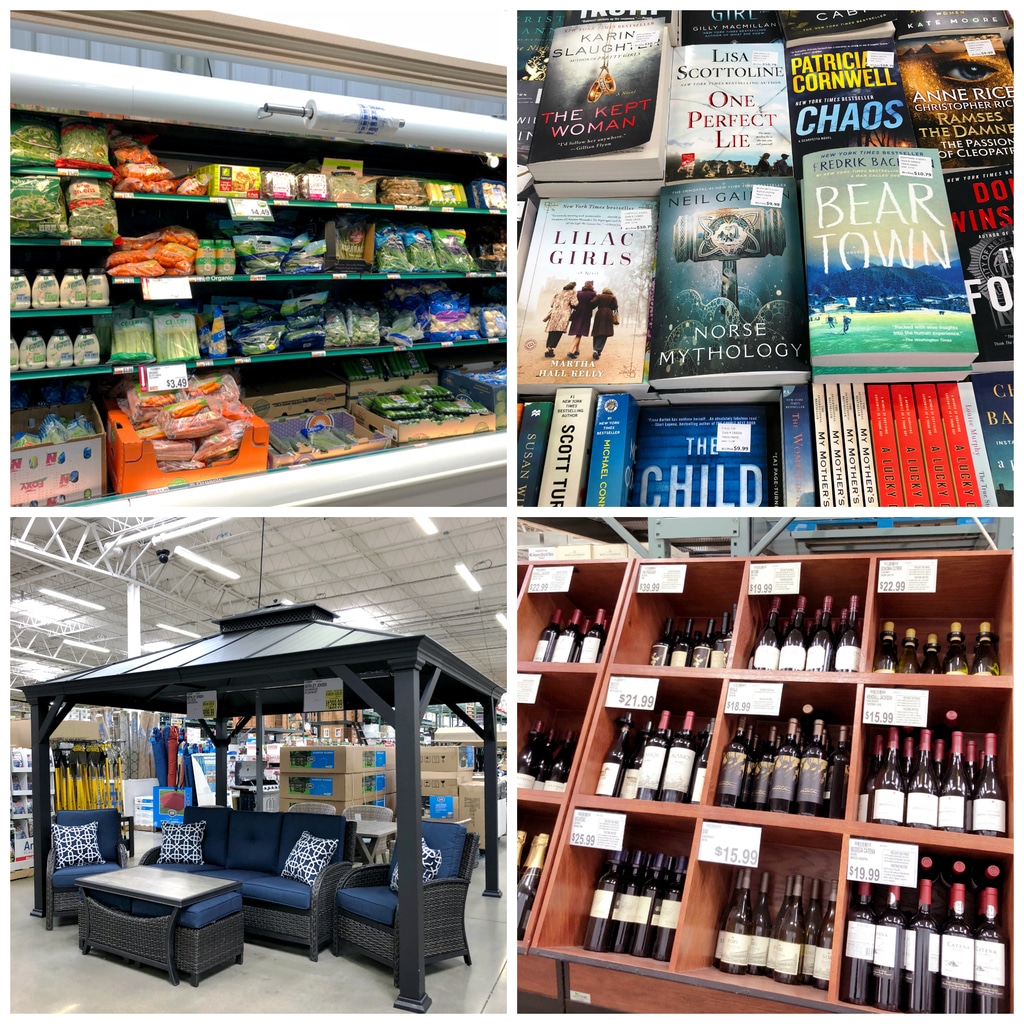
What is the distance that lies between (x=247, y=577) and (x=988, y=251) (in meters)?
16.0

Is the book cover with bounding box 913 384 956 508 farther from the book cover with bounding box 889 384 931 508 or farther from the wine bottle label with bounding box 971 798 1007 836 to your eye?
the wine bottle label with bounding box 971 798 1007 836

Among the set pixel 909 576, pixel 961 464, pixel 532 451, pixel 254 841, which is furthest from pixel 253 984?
pixel 961 464

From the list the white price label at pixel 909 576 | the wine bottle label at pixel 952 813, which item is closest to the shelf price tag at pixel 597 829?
the wine bottle label at pixel 952 813

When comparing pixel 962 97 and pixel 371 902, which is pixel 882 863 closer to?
pixel 962 97

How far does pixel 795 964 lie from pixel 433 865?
336 centimetres

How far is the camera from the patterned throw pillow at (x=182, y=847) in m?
6.04

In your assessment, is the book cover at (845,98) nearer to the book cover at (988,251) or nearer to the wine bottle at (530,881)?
the book cover at (988,251)

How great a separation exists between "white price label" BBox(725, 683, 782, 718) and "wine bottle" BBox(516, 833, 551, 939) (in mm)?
658

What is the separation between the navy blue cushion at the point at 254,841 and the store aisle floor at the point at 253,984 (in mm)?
781

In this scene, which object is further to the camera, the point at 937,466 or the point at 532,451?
the point at 532,451

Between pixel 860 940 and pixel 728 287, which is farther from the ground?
pixel 728 287

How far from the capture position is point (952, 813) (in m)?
1.89

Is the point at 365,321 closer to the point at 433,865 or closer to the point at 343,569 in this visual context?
the point at 433,865

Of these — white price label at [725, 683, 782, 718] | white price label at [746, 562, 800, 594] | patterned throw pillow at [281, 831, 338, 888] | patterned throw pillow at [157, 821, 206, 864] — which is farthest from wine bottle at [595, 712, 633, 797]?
patterned throw pillow at [157, 821, 206, 864]
